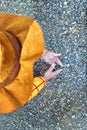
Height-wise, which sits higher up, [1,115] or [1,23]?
[1,23]

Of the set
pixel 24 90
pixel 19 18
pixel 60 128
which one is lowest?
pixel 60 128

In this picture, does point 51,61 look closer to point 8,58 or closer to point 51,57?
point 51,57

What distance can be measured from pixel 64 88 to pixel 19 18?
1.37ft

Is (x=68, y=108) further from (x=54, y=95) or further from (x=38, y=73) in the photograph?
(x=38, y=73)

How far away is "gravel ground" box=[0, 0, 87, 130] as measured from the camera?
1.43m

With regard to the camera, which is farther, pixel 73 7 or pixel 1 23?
pixel 73 7

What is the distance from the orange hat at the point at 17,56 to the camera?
1.07m

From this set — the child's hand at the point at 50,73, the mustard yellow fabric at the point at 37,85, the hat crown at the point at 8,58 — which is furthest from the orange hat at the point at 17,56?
the child's hand at the point at 50,73

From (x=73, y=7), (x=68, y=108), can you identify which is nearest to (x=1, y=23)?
(x=73, y=7)

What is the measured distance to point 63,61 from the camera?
4.79 ft

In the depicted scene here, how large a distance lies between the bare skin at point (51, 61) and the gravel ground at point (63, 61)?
0.8 inches

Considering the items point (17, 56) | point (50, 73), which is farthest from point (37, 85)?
point (17, 56)

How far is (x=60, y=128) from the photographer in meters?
1.53

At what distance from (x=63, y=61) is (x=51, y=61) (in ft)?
0.17
